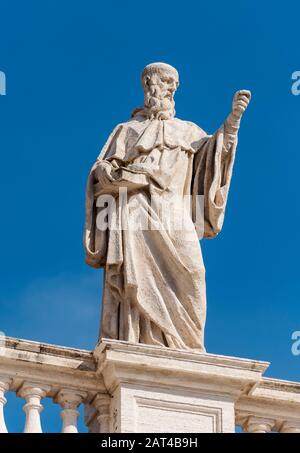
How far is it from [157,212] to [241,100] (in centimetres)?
164

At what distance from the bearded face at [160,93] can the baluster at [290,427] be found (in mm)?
3841

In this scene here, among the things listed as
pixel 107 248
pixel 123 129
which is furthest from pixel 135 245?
pixel 123 129

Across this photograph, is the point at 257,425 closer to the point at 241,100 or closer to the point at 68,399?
the point at 68,399

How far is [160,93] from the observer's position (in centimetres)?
2164

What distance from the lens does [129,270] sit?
787 inches

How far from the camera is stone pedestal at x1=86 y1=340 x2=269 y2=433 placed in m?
19.1

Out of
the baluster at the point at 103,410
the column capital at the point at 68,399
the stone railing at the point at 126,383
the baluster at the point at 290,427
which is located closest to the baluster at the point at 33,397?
the stone railing at the point at 126,383

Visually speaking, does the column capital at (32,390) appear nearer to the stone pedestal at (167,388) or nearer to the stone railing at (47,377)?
the stone railing at (47,377)

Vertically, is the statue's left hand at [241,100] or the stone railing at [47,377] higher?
the statue's left hand at [241,100]

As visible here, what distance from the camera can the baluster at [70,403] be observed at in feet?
63.3

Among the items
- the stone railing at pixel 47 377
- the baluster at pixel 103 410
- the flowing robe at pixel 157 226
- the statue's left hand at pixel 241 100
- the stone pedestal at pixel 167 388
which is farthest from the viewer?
the statue's left hand at pixel 241 100

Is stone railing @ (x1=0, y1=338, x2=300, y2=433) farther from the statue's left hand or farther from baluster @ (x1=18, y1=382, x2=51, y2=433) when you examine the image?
the statue's left hand
